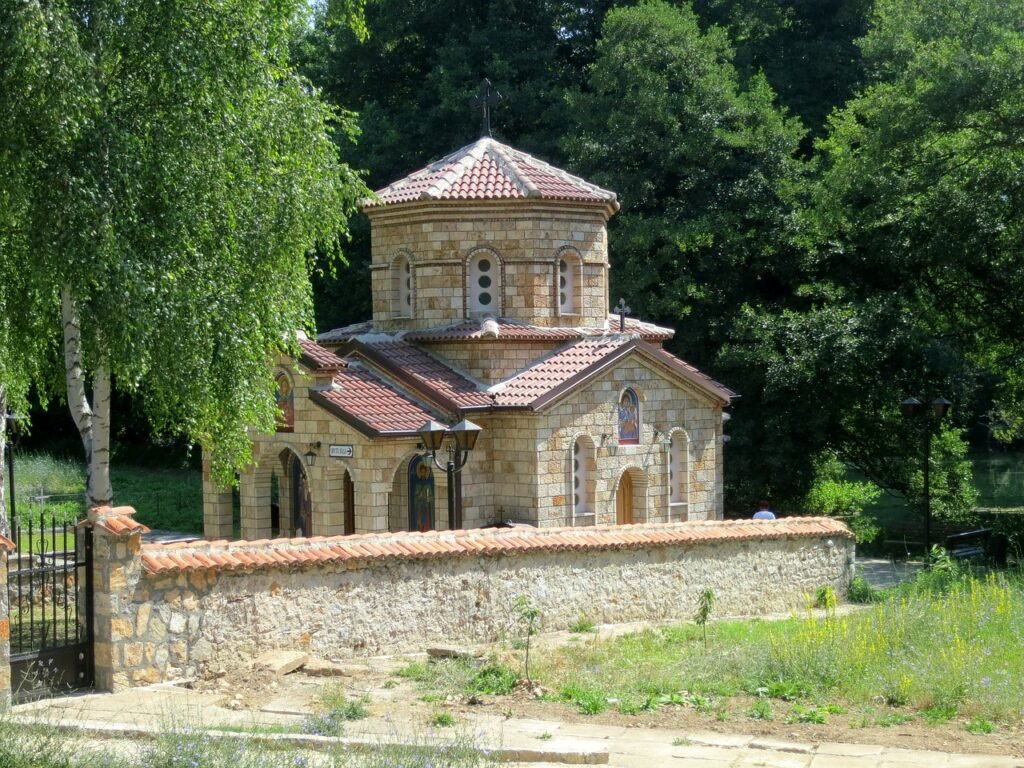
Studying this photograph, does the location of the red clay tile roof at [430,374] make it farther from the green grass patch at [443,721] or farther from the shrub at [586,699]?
the green grass patch at [443,721]

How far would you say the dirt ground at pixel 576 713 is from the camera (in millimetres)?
10289

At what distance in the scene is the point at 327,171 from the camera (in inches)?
675

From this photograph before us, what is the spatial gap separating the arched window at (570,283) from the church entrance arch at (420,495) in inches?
161

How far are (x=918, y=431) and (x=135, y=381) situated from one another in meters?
20.9

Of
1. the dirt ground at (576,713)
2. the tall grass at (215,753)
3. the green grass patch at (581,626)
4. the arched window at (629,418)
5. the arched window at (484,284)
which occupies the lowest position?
the green grass patch at (581,626)

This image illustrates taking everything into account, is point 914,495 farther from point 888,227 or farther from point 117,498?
point 117,498

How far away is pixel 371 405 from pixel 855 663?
11.6 m

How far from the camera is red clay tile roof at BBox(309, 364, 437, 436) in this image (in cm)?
2161

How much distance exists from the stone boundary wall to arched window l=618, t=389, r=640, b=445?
16.7ft

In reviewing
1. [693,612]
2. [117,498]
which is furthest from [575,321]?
[117,498]

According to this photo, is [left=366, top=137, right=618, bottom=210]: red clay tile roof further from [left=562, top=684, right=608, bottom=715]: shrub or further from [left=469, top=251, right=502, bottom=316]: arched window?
[left=562, top=684, right=608, bottom=715]: shrub

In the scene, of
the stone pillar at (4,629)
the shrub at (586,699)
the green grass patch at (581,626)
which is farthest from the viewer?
the green grass patch at (581,626)

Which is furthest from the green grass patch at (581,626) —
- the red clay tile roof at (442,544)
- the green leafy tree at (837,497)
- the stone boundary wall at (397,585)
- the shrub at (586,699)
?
the green leafy tree at (837,497)

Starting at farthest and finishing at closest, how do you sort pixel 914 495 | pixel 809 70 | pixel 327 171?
pixel 809 70 → pixel 914 495 → pixel 327 171
